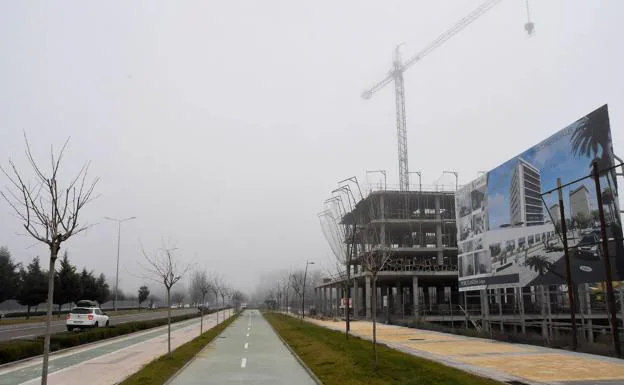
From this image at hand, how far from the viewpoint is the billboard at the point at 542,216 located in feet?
79.1

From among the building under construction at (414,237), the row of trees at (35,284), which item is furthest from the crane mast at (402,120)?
the row of trees at (35,284)

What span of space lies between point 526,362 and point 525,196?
56.4ft

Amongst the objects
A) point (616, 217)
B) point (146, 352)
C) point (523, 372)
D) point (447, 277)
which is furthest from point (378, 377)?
point (447, 277)

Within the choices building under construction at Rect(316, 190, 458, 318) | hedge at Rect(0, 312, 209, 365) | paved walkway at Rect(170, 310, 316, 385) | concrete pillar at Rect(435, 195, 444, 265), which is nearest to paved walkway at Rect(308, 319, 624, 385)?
paved walkway at Rect(170, 310, 316, 385)

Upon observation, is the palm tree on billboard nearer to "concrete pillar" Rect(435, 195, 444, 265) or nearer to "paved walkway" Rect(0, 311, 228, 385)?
"paved walkway" Rect(0, 311, 228, 385)

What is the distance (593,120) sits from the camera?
2467 centimetres

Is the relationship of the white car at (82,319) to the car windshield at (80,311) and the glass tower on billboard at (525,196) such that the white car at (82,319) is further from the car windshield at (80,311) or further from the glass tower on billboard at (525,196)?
the glass tower on billboard at (525,196)

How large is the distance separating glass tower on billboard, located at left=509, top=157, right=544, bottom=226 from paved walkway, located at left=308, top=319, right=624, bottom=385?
10.1 metres

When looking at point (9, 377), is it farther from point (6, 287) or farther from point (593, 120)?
point (6, 287)

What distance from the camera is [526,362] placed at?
1759 cm

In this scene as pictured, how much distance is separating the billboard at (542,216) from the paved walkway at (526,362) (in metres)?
5.73

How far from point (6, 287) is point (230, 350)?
51447mm

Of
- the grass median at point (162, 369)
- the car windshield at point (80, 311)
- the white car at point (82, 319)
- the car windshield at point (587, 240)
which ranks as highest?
the car windshield at point (587, 240)

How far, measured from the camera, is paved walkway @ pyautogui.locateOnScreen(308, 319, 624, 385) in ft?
45.8
